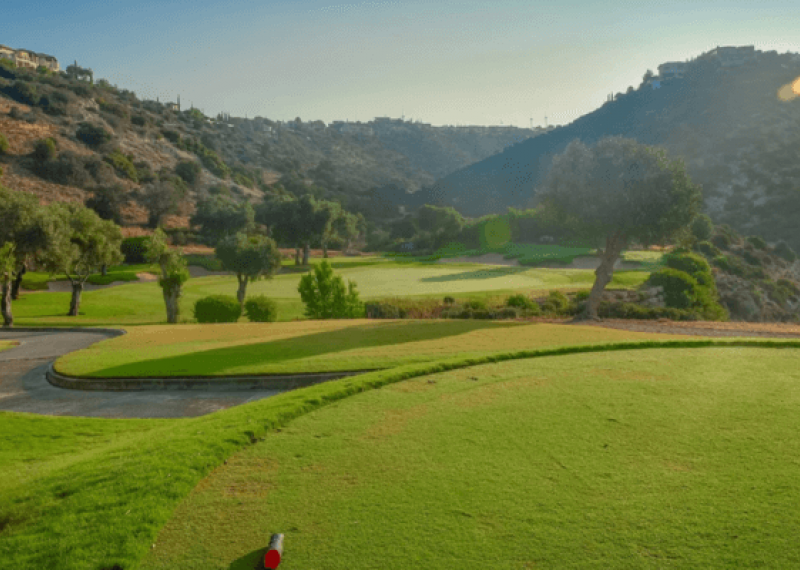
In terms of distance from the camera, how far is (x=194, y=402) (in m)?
15.0

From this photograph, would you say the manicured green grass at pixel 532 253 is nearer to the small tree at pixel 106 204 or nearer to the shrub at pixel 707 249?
the shrub at pixel 707 249

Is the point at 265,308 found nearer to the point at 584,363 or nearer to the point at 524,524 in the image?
the point at 584,363

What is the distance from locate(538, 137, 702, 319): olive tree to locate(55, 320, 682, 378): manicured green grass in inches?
298

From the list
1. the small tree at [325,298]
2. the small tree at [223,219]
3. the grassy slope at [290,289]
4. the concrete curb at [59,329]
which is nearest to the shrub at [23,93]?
the small tree at [223,219]

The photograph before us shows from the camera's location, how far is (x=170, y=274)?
113ft

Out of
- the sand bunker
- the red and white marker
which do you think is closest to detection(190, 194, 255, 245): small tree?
the sand bunker

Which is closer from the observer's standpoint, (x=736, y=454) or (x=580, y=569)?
(x=580, y=569)

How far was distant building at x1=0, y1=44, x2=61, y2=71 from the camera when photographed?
169m

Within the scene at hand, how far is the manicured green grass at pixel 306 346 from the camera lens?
1694 cm

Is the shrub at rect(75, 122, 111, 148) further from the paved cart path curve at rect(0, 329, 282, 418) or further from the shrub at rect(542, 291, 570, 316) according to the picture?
the paved cart path curve at rect(0, 329, 282, 418)

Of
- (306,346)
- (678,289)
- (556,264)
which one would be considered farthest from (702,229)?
(306,346)

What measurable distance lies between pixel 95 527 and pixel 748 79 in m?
188

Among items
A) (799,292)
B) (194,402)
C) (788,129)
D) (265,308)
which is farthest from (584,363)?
(788,129)

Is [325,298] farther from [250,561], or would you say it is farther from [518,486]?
[250,561]
